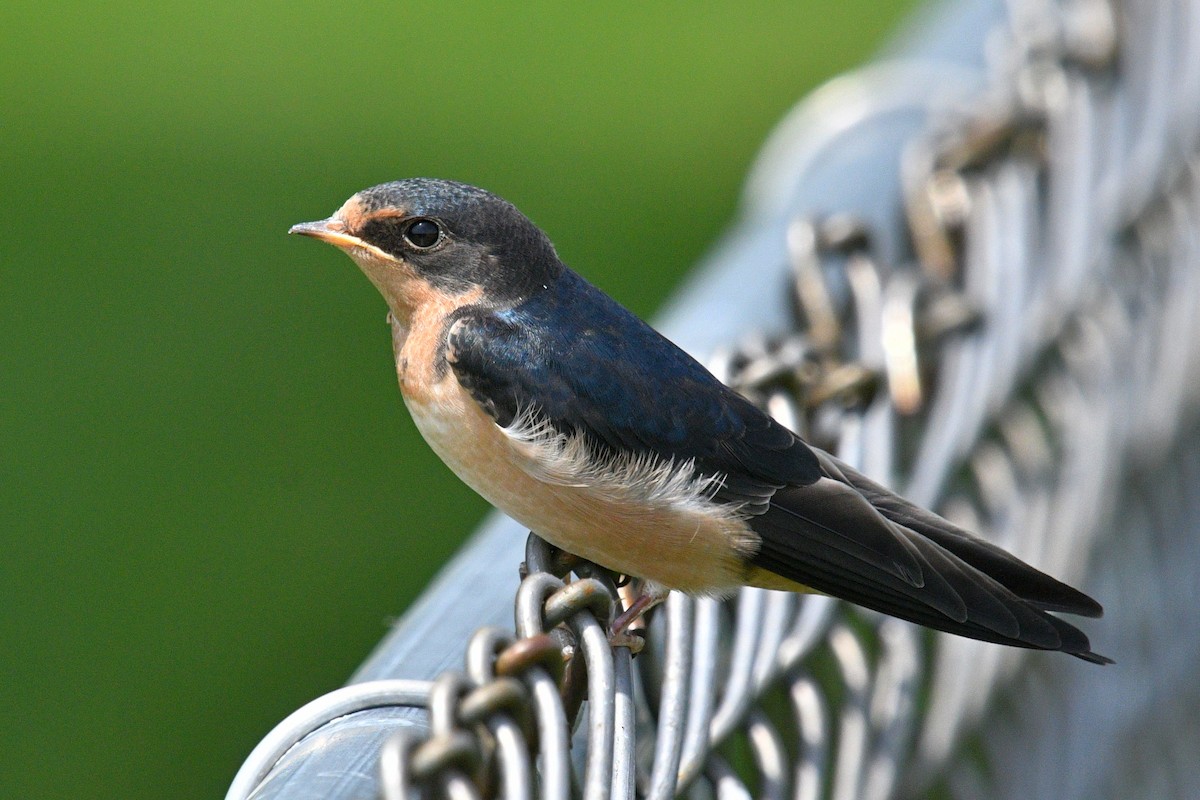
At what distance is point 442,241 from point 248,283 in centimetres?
352

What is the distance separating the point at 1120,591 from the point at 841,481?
43.2 inches

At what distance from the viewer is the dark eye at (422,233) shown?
216 cm

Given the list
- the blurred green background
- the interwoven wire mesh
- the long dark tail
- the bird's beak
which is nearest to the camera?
the interwoven wire mesh

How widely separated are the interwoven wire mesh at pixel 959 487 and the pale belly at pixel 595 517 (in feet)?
0.21

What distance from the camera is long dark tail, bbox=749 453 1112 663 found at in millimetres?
1810

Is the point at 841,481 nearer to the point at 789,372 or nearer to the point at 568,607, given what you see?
the point at 789,372

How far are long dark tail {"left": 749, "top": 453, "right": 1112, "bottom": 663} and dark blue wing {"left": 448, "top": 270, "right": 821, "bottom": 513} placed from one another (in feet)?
0.15

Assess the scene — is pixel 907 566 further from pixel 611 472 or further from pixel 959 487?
pixel 959 487

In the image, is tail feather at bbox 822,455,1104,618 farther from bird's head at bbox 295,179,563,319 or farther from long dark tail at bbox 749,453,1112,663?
bird's head at bbox 295,179,563,319

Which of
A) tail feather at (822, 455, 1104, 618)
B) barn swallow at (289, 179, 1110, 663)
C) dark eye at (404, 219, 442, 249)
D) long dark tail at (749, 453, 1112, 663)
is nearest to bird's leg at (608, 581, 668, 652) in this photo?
barn swallow at (289, 179, 1110, 663)

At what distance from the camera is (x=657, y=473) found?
2.00 metres

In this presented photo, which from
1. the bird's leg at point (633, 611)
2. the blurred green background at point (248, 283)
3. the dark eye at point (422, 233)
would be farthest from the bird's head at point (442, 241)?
the blurred green background at point (248, 283)

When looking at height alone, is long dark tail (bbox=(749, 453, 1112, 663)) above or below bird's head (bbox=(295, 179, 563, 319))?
below

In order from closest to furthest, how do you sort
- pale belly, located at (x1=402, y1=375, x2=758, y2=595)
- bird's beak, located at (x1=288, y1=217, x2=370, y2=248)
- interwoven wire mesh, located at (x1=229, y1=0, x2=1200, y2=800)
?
interwoven wire mesh, located at (x1=229, y1=0, x2=1200, y2=800) < pale belly, located at (x1=402, y1=375, x2=758, y2=595) < bird's beak, located at (x1=288, y1=217, x2=370, y2=248)
